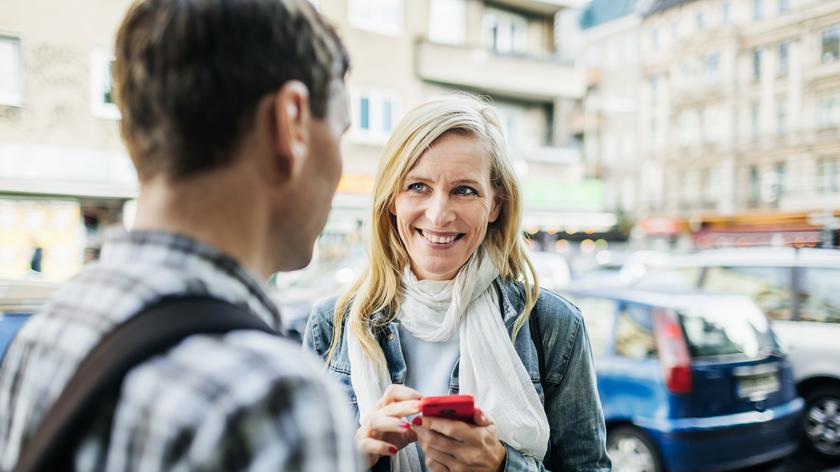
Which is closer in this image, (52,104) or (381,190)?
(381,190)

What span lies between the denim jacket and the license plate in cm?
320

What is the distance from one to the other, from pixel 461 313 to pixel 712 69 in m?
35.7

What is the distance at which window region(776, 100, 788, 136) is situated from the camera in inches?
1036

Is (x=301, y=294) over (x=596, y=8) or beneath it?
beneath

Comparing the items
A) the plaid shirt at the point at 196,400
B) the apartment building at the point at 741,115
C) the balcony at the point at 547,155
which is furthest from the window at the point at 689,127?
the plaid shirt at the point at 196,400

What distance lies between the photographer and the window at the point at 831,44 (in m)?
Result: 20.4

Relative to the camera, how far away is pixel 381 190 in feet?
6.58

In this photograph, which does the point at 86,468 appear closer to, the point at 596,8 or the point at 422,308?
the point at 422,308

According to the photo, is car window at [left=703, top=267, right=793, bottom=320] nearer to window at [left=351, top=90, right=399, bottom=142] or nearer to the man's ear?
the man's ear

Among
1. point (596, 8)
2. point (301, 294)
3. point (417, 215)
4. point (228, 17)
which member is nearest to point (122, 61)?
point (228, 17)

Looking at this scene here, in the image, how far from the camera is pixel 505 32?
19906mm

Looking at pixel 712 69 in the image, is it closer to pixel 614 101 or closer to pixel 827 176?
pixel 614 101

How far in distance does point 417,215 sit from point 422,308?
294 millimetres

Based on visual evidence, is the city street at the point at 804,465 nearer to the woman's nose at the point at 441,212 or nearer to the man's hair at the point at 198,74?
the woman's nose at the point at 441,212
